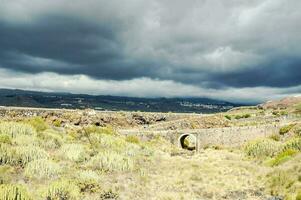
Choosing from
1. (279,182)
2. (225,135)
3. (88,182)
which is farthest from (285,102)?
(88,182)

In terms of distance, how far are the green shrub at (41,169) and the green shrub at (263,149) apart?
703 inches

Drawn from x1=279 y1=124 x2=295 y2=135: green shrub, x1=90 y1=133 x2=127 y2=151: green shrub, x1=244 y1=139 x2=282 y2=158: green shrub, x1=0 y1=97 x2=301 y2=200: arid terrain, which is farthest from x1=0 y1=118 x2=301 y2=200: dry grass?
x1=279 y1=124 x2=295 y2=135: green shrub

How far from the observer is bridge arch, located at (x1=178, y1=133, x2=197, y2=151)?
4981cm

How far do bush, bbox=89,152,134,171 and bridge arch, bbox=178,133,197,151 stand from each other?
2449 centimetres

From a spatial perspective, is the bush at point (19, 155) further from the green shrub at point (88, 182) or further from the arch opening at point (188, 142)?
the arch opening at point (188, 142)

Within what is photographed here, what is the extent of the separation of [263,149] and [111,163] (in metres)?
15.3

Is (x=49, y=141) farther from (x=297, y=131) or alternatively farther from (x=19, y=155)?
(x=297, y=131)

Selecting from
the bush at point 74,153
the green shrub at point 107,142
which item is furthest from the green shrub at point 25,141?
the green shrub at point 107,142

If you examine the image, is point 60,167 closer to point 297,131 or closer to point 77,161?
point 77,161

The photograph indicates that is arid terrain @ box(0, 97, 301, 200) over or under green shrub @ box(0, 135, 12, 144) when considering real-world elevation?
under

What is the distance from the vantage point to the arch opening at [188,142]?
50.2 metres

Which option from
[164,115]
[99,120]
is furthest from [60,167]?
[164,115]

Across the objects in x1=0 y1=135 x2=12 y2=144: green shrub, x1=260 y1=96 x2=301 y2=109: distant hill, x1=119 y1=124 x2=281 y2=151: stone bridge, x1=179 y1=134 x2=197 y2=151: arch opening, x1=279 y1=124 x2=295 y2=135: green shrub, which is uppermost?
x1=260 y1=96 x2=301 y2=109: distant hill

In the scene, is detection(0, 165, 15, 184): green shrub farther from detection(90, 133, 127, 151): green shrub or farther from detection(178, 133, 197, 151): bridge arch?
detection(178, 133, 197, 151): bridge arch
